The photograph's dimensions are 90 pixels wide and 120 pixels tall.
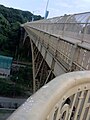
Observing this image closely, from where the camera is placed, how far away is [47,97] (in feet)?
5.14

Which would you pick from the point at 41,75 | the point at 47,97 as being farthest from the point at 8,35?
the point at 47,97

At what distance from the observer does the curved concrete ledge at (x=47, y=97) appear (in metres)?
1.39

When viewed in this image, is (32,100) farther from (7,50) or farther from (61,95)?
(7,50)

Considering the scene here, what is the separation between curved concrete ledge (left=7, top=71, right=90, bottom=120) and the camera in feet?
4.56

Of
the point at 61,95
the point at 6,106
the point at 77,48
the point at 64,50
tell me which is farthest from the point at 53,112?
the point at 6,106

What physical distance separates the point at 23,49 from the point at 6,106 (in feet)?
93.7

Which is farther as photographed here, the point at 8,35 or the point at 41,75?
the point at 8,35

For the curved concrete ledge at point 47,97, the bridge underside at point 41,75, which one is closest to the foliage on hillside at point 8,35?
the bridge underside at point 41,75

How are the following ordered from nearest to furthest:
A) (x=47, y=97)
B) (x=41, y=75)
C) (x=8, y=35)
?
(x=47, y=97)
(x=41, y=75)
(x=8, y=35)

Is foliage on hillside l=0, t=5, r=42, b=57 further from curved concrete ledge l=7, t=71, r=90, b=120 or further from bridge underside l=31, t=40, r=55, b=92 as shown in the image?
curved concrete ledge l=7, t=71, r=90, b=120

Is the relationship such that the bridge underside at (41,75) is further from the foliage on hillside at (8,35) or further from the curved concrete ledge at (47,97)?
the foliage on hillside at (8,35)

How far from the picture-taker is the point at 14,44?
55.4 meters

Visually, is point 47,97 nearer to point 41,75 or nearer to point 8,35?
point 41,75

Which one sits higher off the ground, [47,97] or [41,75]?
[47,97]
